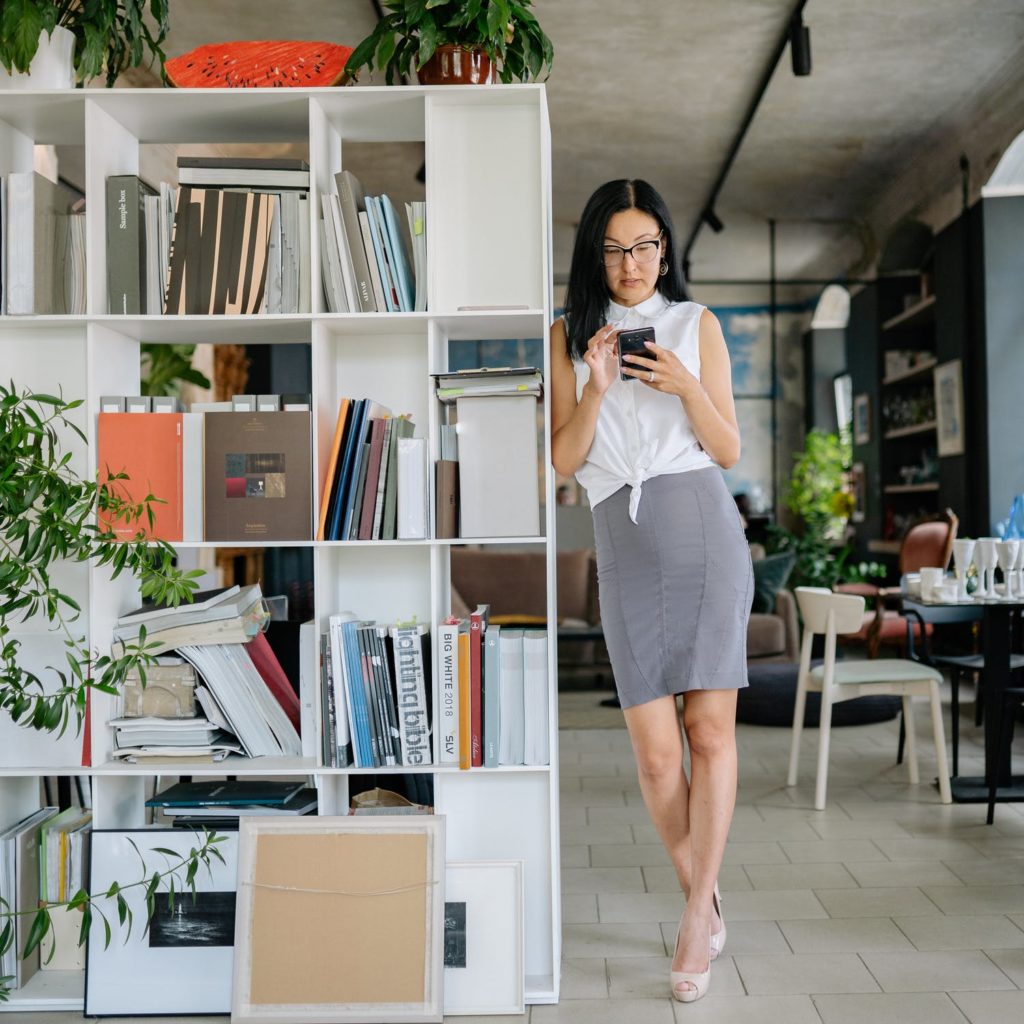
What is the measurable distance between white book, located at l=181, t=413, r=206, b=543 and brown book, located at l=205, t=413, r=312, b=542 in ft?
0.15

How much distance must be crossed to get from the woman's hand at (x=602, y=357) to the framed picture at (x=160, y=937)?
1.28 m

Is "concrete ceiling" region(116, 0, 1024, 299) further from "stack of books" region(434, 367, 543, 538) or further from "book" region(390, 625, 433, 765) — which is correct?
"book" region(390, 625, 433, 765)

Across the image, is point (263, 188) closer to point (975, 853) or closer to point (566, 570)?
point (975, 853)

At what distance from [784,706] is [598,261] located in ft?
11.7

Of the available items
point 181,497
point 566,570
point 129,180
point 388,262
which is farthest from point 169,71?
point 566,570

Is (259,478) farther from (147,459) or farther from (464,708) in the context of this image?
(464,708)

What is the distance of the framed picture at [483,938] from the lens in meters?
2.29

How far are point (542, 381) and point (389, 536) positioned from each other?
0.49m

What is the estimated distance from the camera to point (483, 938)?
7.59 ft

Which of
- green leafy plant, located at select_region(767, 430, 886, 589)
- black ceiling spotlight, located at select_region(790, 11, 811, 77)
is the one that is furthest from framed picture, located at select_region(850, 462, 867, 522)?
black ceiling spotlight, located at select_region(790, 11, 811, 77)

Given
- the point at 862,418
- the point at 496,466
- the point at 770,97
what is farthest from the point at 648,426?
the point at 862,418

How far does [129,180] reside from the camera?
2.40 meters

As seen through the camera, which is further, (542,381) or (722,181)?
(722,181)

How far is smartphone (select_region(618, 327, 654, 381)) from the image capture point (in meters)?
2.27
